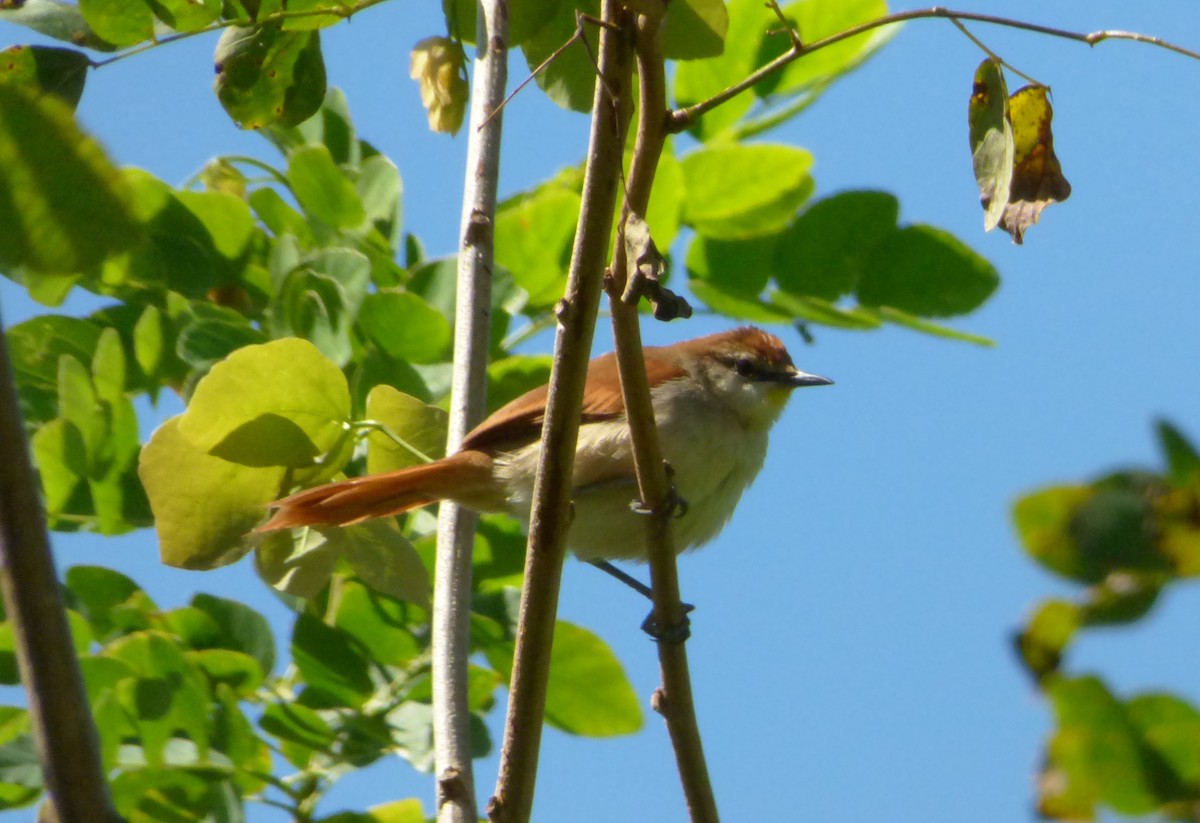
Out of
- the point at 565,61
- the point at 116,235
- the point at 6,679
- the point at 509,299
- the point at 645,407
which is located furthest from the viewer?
the point at 509,299

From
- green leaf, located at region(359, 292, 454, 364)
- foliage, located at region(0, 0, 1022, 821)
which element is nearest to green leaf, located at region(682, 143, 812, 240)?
foliage, located at region(0, 0, 1022, 821)

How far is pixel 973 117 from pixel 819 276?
148cm

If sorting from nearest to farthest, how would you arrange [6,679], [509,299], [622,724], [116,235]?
[116,235] → [6,679] → [622,724] → [509,299]

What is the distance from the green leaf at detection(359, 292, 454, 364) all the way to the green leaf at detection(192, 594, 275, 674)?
597 millimetres

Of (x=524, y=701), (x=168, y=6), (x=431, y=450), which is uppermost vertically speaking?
(x=168, y=6)

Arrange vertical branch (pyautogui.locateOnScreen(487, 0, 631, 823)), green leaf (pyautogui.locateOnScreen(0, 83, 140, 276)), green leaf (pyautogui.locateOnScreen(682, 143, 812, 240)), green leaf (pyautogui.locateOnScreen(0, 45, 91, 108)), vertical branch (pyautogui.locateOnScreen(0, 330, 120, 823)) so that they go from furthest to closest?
green leaf (pyautogui.locateOnScreen(682, 143, 812, 240)) → green leaf (pyautogui.locateOnScreen(0, 45, 91, 108)) → vertical branch (pyautogui.locateOnScreen(487, 0, 631, 823)) → vertical branch (pyautogui.locateOnScreen(0, 330, 120, 823)) → green leaf (pyautogui.locateOnScreen(0, 83, 140, 276))

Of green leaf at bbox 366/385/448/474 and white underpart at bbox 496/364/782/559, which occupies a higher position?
white underpart at bbox 496/364/782/559

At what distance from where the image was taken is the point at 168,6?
2068 mm

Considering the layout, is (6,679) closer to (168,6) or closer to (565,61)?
(168,6)

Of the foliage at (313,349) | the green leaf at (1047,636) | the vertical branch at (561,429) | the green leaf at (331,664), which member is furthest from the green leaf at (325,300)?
the green leaf at (1047,636)

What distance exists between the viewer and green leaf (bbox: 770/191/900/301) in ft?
9.96

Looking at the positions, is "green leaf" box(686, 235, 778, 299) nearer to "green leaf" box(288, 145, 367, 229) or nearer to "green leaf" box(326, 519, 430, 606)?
"green leaf" box(288, 145, 367, 229)

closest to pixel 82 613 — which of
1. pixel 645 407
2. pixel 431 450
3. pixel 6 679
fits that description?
pixel 6 679

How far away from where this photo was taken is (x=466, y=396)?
240 cm
